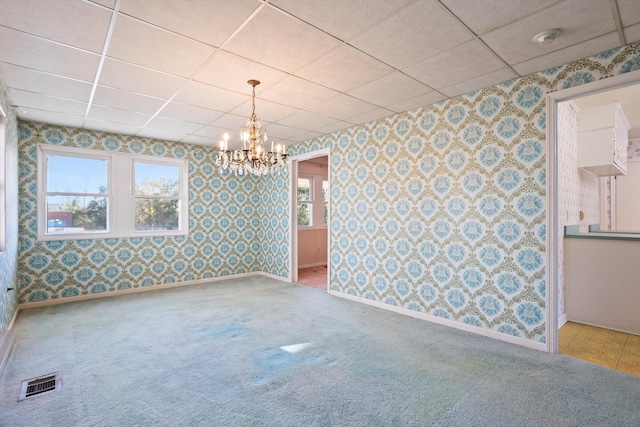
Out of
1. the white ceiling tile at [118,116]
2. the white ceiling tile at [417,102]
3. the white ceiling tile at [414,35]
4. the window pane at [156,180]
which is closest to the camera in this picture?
the white ceiling tile at [414,35]

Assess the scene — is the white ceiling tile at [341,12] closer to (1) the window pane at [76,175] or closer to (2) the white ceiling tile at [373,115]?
(2) the white ceiling tile at [373,115]

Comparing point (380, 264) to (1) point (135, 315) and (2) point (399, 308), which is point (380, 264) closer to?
(2) point (399, 308)

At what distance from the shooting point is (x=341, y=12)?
6.72ft

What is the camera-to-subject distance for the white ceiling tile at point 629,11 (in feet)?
6.46

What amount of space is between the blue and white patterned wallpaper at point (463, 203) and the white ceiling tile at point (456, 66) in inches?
18.9

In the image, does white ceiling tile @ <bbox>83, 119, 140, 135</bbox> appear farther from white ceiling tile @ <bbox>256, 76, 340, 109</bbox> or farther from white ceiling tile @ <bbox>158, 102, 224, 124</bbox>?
white ceiling tile @ <bbox>256, 76, 340, 109</bbox>

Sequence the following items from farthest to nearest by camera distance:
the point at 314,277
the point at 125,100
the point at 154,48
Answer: the point at 314,277, the point at 125,100, the point at 154,48

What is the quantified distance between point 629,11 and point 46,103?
5.52m

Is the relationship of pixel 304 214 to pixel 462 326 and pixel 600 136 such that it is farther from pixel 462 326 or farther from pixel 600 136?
pixel 600 136

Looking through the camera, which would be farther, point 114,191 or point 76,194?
point 114,191

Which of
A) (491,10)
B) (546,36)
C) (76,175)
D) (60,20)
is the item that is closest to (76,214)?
(76,175)

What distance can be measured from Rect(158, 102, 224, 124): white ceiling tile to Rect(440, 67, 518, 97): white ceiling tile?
2813 millimetres

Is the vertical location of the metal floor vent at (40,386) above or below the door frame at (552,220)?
below

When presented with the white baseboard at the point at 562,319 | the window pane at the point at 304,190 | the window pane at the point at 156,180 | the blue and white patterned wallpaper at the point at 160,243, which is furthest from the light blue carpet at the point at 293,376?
the window pane at the point at 304,190
